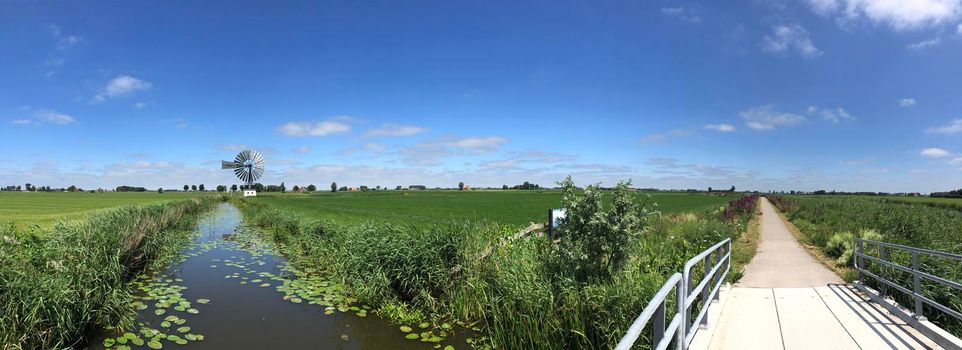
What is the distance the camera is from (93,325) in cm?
763

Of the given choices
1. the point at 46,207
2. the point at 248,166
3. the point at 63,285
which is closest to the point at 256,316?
the point at 63,285

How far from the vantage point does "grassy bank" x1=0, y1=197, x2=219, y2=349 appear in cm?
646

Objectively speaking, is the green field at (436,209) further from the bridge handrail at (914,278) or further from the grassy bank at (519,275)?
the bridge handrail at (914,278)

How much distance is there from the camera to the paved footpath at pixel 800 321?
5.39m

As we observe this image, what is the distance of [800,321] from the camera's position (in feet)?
20.8

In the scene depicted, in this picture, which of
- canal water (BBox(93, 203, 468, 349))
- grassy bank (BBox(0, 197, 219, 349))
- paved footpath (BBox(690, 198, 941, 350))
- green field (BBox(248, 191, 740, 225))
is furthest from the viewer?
green field (BBox(248, 191, 740, 225))

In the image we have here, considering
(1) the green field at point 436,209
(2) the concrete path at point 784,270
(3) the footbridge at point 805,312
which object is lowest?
(2) the concrete path at point 784,270

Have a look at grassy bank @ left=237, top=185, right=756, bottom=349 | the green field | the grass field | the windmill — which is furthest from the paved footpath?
the windmill

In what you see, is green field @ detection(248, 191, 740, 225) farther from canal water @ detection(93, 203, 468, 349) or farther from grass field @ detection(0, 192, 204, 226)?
grass field @ detection(0, 192, 204, 226)

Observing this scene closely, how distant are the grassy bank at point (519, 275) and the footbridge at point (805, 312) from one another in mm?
718

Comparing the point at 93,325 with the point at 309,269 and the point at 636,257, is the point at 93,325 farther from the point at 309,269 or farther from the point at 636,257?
the point at 636,257

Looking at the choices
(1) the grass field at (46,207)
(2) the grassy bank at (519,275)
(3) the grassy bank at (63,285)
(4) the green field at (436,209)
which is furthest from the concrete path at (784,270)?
(1) the grass field at (46,207)

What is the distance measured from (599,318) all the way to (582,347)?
0.48m

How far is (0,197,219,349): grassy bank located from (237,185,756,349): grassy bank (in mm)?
4535
